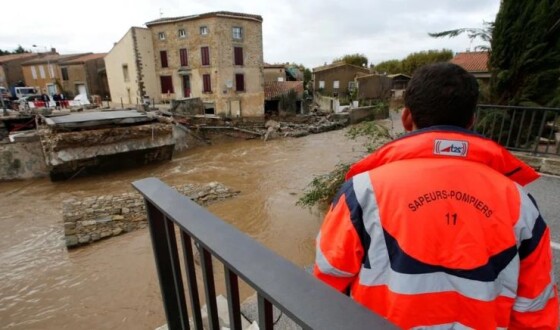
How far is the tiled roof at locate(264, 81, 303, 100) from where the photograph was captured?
27.1 m

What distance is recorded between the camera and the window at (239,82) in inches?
900

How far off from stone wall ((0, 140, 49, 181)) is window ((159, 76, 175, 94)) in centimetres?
1297

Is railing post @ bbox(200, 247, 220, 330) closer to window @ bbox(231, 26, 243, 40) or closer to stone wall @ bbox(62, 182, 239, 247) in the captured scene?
stone wall @ bbox(62, 182, 239, 247)

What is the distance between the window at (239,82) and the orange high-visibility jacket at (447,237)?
75.4ft

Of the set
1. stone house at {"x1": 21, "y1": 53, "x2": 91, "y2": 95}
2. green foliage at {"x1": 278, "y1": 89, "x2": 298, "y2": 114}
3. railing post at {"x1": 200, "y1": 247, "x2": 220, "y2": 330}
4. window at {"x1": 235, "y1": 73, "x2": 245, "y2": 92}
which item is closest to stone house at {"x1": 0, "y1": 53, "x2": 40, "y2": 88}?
stone house at {"x1": 21, "y1": 53, "x2": 91, "y2": 95}

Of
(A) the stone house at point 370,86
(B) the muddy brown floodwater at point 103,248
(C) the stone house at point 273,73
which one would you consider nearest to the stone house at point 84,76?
(C) the stone house at point 273,73

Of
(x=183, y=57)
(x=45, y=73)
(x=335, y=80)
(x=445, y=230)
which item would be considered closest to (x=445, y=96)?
(x=445, y=230)

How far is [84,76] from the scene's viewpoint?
3102 centimetres

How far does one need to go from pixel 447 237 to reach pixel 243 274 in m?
0.69

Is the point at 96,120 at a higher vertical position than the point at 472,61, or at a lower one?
lower

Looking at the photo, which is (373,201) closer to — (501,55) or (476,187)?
(476,187)

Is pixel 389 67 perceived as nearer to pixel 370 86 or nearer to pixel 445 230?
pixel 370 86

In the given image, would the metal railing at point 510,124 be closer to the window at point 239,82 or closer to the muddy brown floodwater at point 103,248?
the muddy brown floodwater at point 103,248

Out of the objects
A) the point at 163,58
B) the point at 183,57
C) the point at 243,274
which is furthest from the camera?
the point at 163,58
